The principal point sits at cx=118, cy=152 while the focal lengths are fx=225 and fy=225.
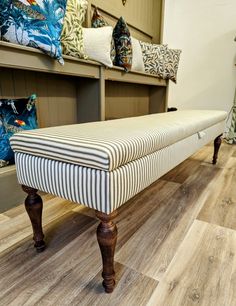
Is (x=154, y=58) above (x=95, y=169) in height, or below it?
above

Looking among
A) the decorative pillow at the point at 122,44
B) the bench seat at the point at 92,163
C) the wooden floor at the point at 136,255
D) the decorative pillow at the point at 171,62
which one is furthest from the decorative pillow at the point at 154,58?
the bench seat at the point at 92,163

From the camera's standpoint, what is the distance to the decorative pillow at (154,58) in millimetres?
2160

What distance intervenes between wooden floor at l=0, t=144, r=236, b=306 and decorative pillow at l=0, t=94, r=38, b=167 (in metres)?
0.29

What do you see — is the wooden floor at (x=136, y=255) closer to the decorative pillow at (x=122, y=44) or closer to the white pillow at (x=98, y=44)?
the white pillow at (x=98, y=44)

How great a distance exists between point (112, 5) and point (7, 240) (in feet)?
6.59

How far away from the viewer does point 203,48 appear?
2.87 meters

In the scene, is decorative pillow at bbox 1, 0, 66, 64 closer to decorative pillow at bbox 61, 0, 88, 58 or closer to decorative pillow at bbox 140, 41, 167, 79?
decorative pillow at bbox 61, 0, 88, 58

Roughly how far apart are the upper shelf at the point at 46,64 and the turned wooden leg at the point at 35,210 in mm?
553

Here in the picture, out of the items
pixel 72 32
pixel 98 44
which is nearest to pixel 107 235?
pixel 72 32

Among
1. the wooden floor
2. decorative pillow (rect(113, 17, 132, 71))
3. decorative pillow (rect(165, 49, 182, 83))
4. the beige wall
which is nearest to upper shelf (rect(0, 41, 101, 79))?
decorative pillow (rect(113, 17, 132, 71))

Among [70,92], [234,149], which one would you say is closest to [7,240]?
[70,92]

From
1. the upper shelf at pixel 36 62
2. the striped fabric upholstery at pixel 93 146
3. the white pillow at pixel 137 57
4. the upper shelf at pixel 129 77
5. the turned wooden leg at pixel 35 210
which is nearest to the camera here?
the striped fabric upholstery at pixel 93 146

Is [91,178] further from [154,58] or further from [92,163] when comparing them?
[154,58]

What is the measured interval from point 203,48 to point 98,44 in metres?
1.99
